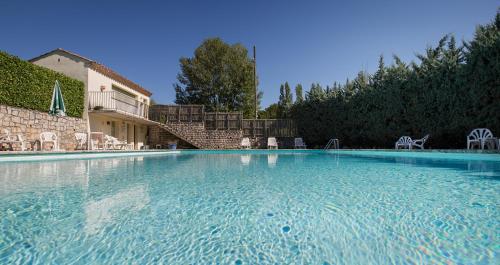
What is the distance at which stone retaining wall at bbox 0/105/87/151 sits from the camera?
9.94 metres

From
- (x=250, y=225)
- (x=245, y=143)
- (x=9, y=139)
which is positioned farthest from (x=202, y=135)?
(x=250, y=225)

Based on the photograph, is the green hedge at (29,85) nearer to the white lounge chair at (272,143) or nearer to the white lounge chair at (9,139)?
the white lounge chair at (9,139)

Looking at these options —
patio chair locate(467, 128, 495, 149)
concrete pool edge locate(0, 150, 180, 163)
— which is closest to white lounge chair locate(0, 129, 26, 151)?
concrete pool edge locate(0, 150, 180, 163)

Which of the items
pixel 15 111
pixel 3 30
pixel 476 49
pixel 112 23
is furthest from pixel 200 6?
pixel 476 49

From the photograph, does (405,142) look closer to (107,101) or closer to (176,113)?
(107,101)

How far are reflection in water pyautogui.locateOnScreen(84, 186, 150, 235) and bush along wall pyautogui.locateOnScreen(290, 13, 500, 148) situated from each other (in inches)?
453

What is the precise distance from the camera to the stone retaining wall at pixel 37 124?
9938mm

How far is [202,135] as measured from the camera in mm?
20062

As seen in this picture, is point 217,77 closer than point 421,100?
No

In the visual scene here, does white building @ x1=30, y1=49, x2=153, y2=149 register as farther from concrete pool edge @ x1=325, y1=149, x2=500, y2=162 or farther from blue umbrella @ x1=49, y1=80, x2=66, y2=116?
concrete pool edge @ x1=325, y1=149, x2=500, y2=162

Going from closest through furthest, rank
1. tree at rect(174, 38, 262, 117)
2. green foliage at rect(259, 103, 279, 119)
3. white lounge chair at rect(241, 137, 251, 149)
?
white lounge chair at rect(241, 137, 251, 149)
tree at rect(174, 38, 262, 117)
green foliage at rect(259, 103, 279, 119)

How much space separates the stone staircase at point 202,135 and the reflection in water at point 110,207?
16285 millimetres

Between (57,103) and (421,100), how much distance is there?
614 inches

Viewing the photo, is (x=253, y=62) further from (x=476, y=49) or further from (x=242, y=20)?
(x=476, y=49)
